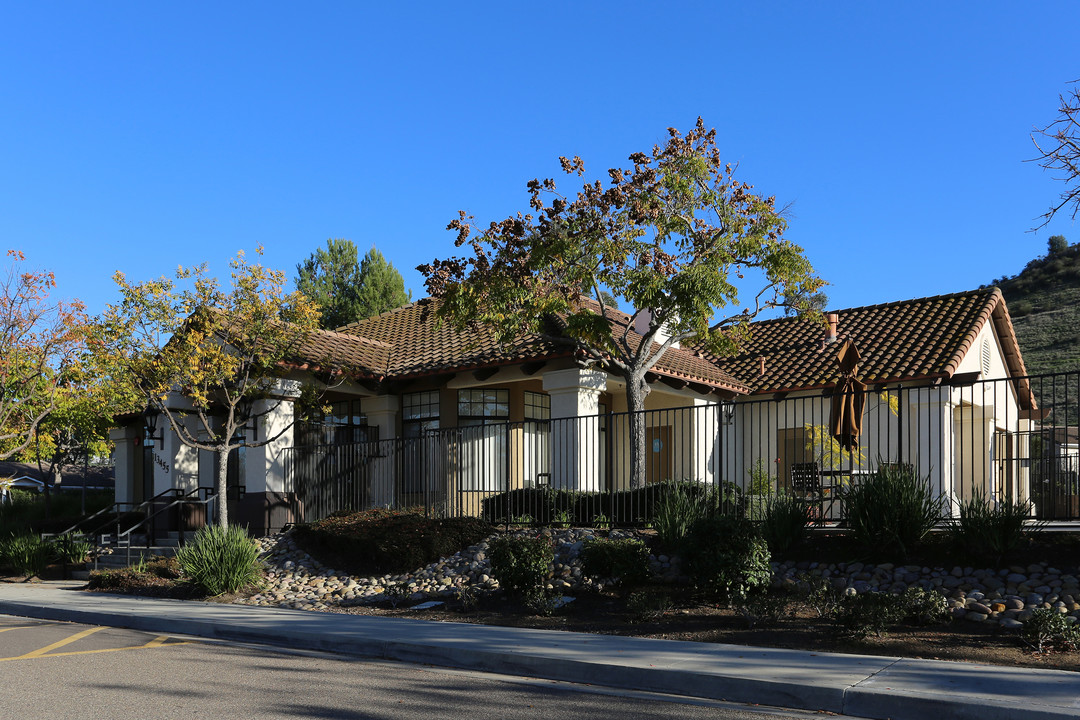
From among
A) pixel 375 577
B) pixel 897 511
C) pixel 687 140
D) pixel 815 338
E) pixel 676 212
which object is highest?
pixel 687 140

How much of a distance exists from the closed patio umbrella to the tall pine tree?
33313mm

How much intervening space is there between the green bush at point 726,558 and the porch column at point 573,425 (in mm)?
7057

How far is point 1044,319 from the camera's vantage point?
63.0 meters

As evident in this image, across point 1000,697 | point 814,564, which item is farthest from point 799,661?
point 814,564

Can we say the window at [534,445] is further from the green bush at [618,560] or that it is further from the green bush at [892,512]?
the green bush at [892,512]

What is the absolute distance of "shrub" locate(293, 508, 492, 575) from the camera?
50.3 feet

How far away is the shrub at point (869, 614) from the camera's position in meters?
9.19

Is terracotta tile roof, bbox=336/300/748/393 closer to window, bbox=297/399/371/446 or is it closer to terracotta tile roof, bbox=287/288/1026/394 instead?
terracotta tile roof, bbox=287/288/1026/394

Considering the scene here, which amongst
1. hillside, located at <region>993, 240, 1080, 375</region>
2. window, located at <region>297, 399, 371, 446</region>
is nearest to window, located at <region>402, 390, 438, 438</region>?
window, located at <region>297, 399, 371, 446</region>

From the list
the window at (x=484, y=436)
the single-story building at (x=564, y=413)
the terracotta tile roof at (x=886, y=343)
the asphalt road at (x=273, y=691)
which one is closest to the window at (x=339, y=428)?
the single-story building at (x=564, y=413)

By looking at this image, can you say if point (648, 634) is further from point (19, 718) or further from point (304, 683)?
point (19, 718)

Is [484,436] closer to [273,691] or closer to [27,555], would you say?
[27,555]

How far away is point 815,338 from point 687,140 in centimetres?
987

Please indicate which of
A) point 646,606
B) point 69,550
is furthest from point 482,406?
point 646,606
